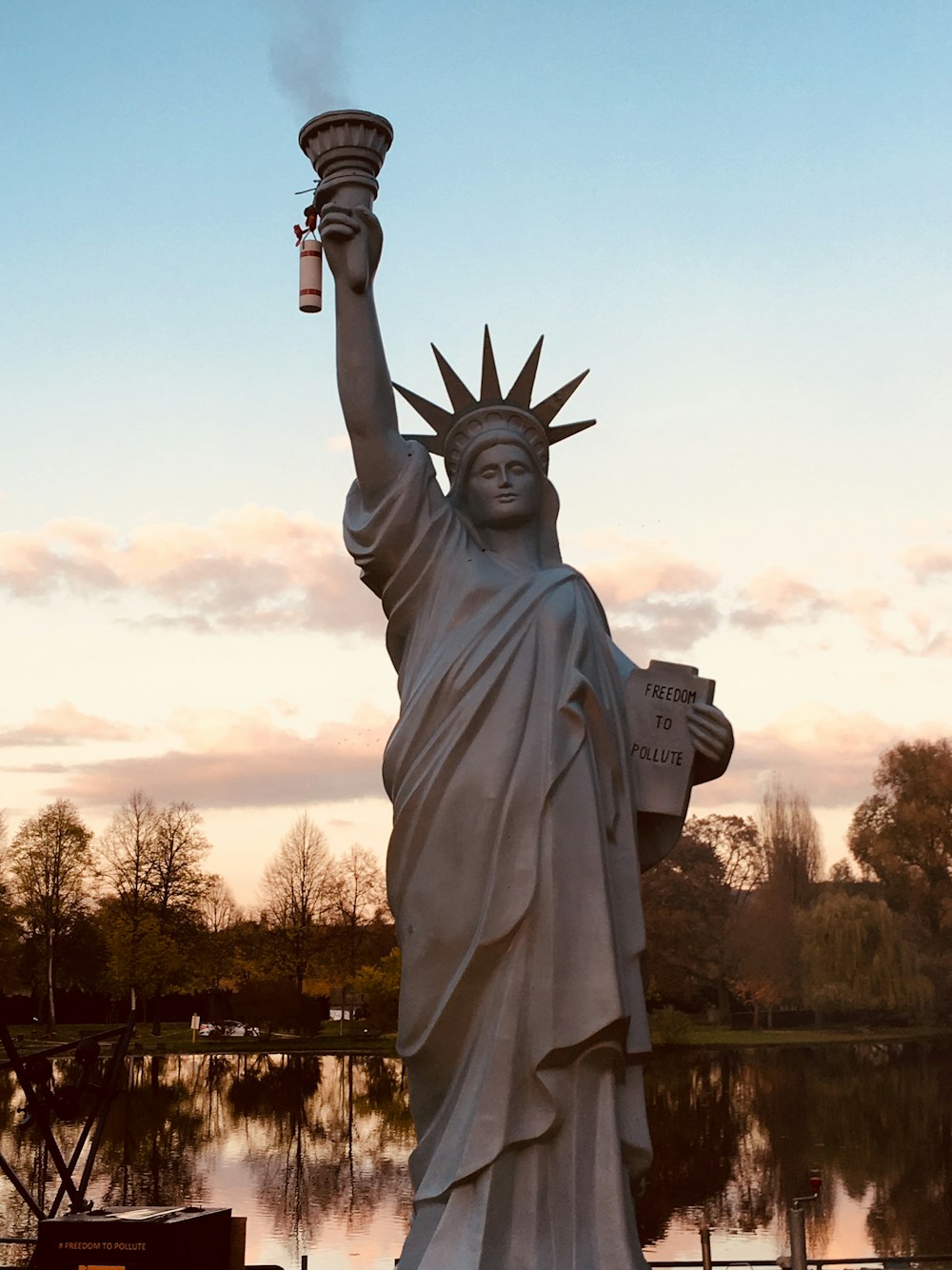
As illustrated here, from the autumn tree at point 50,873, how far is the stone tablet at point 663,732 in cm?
4428

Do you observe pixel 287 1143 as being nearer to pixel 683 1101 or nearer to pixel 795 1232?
pixel 683 1101

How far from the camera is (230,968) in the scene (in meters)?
51.9

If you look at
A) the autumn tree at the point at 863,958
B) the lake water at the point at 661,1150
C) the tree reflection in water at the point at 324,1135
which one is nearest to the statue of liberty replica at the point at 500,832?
the lake water at the point at 661,1150

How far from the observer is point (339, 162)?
18.1 feet

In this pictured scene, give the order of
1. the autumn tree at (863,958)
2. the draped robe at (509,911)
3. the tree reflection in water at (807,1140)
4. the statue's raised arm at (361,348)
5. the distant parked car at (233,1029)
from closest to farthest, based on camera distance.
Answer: the draped robe at (509,911)
the statue's raised arm at (361,348)
the tree reflection in water at (807,1140)
the autumn tree at (863,958)
the distant parked car at (233,1029)

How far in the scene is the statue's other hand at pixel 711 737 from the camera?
18.6ft

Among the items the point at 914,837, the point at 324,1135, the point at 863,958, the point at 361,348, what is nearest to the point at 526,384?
the point at 361,348

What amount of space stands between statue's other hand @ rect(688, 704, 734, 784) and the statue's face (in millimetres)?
1003

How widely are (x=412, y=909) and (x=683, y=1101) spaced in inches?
1267

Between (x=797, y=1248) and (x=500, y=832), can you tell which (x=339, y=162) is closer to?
(x=500, y=832)

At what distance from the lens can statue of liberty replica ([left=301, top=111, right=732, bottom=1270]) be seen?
4.84m

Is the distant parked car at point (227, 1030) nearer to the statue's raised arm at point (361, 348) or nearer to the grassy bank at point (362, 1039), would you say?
the grassy bank at point (362, 1039)

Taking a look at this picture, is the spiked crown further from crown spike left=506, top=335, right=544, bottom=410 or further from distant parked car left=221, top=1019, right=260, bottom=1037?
distant parked car left=221, top=1019, right=260, bottom=1037

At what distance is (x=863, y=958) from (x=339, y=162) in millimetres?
35978
